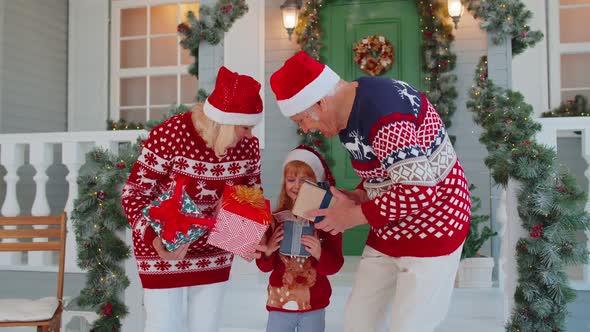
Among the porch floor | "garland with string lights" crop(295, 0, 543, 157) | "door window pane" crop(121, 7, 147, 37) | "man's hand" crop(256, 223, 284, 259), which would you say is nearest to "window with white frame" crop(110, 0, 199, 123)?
"door window pane" crop(121, 7, 147, 37)

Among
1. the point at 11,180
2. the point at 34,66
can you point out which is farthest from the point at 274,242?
the point at 34,66

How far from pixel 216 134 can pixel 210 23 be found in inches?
68.7

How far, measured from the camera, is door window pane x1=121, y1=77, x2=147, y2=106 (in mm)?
6738

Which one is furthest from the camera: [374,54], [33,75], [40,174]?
[33,75]

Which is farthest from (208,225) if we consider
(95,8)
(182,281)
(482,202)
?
(95,8)

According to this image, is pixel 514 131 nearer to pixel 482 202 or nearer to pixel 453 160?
pixel 453 160

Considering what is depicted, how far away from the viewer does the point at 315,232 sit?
2.19 m

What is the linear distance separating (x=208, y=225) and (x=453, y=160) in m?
0.85

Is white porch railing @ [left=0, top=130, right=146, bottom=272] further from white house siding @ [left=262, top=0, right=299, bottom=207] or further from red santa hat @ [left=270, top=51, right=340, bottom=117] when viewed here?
red santa hat @ [left=270, top=51, right=340, bottom=117]

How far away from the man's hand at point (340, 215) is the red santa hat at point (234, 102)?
1.47 feet

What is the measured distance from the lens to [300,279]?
2209 millimetres

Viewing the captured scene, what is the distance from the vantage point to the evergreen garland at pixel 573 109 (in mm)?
5227

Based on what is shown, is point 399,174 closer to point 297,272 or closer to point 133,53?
point 297,272

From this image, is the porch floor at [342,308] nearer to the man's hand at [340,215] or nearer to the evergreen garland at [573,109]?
the man's hand at [340,215]
